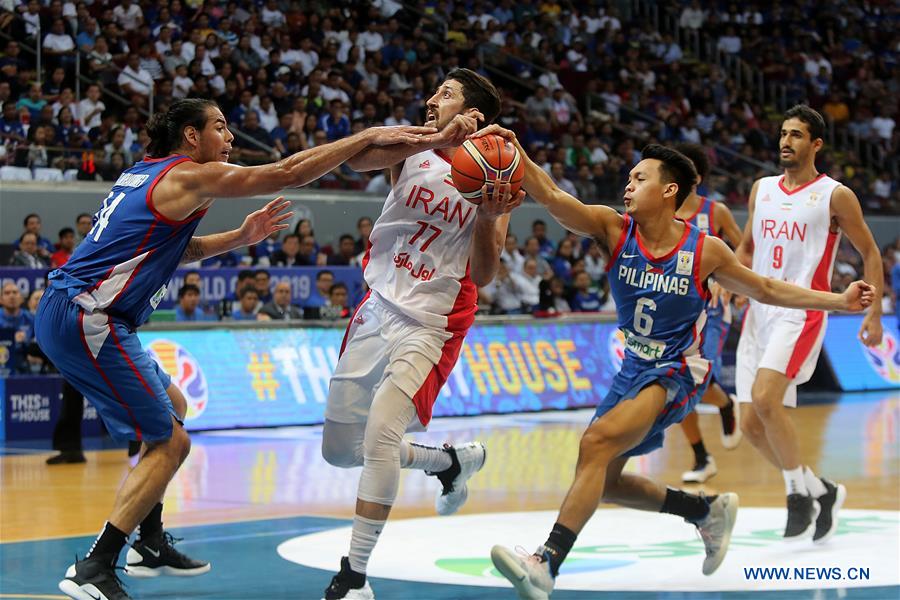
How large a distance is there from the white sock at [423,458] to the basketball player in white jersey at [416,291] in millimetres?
334

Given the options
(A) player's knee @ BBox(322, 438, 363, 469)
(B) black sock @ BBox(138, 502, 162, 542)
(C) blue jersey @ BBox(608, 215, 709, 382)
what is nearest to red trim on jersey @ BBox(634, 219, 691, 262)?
(C) blue jersey @ BBox(608, 215, 709, 382)

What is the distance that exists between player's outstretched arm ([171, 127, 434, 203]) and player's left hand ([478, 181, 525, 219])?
36 cm

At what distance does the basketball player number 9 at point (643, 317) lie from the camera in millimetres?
6301

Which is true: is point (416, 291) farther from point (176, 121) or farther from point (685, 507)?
point (685, 507)

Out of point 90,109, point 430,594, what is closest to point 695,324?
point 430,594

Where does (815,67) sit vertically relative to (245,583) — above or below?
above

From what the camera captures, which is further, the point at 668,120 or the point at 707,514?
the point at 668,120

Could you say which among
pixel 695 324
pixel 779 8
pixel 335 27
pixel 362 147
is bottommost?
pixel 695 324

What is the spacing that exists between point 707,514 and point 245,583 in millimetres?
2248

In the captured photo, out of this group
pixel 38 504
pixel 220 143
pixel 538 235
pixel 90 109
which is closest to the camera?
pixel 220 143

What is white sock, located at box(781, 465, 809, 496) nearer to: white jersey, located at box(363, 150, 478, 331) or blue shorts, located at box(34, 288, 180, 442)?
white jersey, located at box(363, 150, 478, 331)

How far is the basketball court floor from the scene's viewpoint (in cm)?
642

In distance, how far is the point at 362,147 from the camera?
558 cm

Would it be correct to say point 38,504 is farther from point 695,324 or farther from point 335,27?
point 335,27
